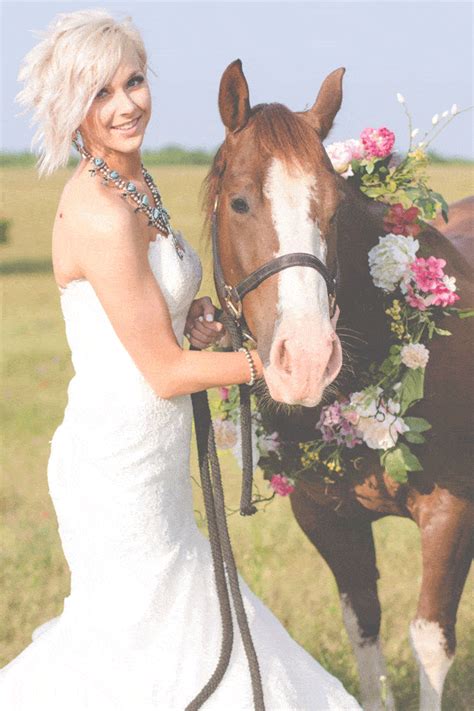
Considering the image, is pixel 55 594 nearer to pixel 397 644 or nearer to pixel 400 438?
pixel 397 644

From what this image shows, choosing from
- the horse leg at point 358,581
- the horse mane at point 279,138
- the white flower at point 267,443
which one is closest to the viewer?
the horse mane at point 279,138

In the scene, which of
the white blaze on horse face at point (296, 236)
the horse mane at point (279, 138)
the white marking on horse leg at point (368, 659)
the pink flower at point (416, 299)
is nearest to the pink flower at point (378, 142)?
the pink flower at point (416, 299)

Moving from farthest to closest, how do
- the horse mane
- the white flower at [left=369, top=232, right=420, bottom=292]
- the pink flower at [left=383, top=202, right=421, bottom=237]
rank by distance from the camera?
1. the pink flower at [left=383, top=202, right=421, bottom=237]
2. the white flower at [left=369, top=232, right=420, bottom=292]
3. the horse mane

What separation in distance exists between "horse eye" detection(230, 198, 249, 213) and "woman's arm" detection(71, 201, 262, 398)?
1.26 feet

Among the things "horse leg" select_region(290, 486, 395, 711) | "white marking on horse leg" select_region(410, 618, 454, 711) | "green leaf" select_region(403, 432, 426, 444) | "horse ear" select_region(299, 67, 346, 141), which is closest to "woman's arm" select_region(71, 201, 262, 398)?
"horse ear" select_region(299, 67, 346, 141)

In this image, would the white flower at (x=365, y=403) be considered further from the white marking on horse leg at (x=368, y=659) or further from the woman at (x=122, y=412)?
the white marking on horse leg at (x=368, y=659)

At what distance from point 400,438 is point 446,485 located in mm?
277

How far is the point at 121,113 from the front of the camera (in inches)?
129

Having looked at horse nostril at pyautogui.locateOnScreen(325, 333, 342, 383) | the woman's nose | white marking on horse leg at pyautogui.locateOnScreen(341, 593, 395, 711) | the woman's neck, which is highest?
the woman's nose

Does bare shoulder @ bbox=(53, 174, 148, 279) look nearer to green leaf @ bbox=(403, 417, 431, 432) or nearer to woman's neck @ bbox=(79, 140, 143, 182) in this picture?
woman's neck @ bbox=(79, 140, 143, 182)

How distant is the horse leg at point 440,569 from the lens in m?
4.28

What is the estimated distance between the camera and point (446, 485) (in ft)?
14.2

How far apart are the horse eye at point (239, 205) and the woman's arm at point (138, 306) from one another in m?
0.38

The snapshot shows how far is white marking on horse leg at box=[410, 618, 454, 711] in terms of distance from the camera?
4.34 m
